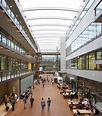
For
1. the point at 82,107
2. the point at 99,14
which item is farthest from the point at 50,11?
the point at 99,14

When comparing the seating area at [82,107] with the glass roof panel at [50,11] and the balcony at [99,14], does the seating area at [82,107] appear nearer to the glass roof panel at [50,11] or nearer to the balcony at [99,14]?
the balcony at [99,14]

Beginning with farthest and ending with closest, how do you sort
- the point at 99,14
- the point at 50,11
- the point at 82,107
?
the point at 50,11 < the point at 82,107 < the point at 99,14

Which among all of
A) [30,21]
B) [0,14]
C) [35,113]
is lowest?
[35,113]

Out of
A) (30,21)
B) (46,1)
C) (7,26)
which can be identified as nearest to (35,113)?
(7,26)

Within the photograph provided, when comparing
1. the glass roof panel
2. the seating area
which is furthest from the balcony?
the glass roof panel

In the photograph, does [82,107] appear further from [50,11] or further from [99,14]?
[50,11]

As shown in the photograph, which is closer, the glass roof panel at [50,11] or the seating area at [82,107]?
the seating area at [82,107]

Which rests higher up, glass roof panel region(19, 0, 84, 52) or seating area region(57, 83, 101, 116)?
glass roof panel region(19, 0, 84, 52)

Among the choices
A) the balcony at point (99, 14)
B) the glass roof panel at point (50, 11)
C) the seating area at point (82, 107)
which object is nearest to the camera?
the balcony at point (99, 14)

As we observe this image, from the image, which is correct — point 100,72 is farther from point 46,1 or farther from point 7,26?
point 46,1

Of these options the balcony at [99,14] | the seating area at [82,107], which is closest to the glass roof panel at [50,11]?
the seating area at [82,107]

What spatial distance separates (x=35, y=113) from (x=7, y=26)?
363 inches

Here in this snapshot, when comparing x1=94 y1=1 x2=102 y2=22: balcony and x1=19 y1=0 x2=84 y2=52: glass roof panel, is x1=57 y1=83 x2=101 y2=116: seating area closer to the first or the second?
x1=94 y1=1 x2=102 y2=22: balcony

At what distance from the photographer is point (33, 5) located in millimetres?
31938
